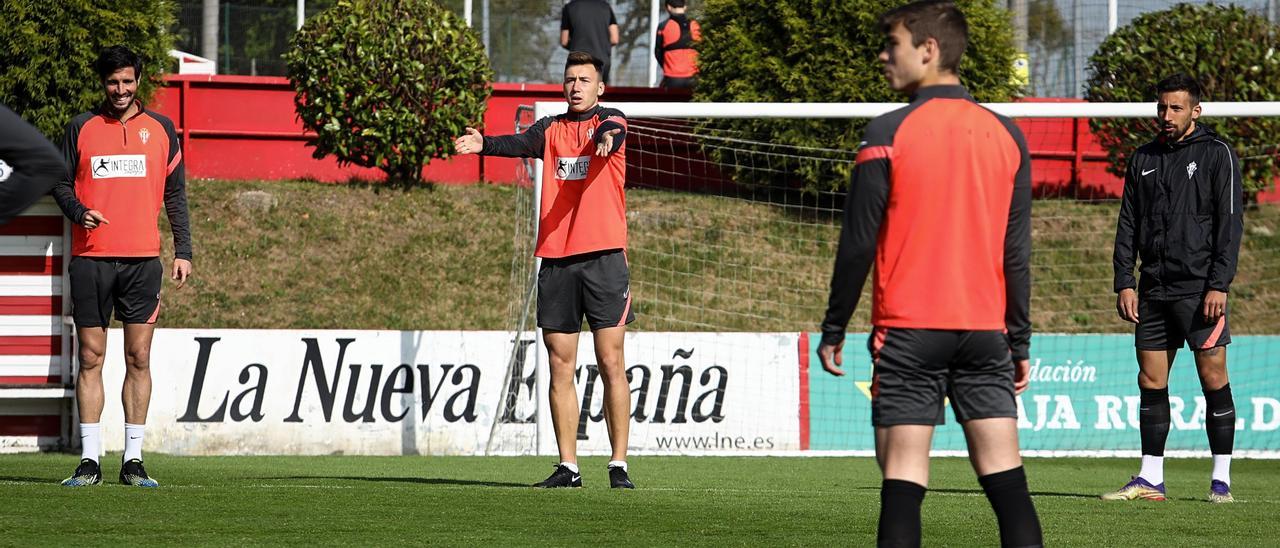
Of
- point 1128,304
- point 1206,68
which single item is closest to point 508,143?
point 1128,304

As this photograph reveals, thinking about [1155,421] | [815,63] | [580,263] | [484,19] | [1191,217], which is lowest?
[1155,421]

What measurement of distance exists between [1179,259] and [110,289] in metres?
5.07

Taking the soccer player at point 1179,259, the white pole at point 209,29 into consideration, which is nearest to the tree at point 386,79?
the white pole at point 209,29

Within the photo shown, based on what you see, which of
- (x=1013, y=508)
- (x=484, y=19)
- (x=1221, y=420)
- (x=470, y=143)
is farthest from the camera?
(x=484, y=19)

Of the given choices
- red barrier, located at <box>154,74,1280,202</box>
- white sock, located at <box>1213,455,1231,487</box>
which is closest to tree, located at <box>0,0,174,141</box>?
red barrier, located at <box>154,74,1280,202</box>

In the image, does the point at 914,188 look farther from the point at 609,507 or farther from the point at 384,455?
the point at 384,455

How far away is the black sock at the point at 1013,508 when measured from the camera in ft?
12.2

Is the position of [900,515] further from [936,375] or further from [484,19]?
[484,19]

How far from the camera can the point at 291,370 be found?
33.3 ft

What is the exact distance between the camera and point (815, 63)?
1447 cm

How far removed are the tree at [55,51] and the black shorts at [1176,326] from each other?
9.32 meters

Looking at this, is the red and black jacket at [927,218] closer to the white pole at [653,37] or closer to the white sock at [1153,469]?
the white sock at [1153,469]

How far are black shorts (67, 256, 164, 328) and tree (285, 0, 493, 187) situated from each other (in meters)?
7.60

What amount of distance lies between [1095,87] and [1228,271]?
10216 millimetres
